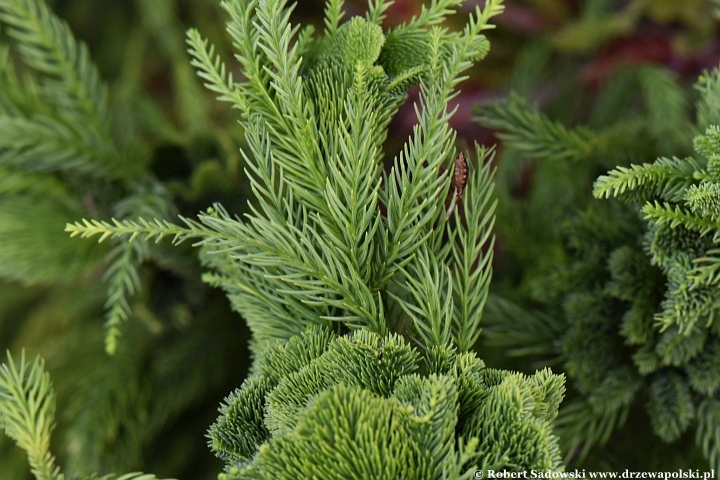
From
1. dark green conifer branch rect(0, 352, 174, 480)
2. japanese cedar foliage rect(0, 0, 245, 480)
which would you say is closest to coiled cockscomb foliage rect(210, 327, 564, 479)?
dark green conifer branch rect(0, 352, 174, 480)

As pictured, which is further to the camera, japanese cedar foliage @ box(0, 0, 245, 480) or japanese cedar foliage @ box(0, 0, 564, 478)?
japanese cedar foliage @ box(0, 0, 245, 480)

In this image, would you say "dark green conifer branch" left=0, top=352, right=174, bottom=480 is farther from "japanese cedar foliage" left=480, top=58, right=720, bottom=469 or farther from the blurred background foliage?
"japanese cedar foliage" left=480, top=58, right=720, bottom=469

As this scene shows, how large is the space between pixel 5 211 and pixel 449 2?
541mm

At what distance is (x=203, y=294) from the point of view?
78 centimetres

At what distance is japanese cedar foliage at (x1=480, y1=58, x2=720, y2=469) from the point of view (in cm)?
49

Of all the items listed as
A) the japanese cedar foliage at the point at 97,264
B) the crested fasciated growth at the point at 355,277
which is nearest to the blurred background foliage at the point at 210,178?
the japanese cedar foliage at the point at 97,264

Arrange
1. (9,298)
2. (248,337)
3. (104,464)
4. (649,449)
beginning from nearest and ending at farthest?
(649,449)
(104,464)
(248,337)
(9,298)

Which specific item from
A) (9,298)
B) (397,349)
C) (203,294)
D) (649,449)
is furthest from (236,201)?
(9,298)

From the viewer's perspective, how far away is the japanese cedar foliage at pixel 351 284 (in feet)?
1.33

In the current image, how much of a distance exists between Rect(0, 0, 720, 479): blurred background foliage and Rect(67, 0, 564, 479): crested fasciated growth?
170 millimetres

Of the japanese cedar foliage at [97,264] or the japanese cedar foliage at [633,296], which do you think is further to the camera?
the japanese cedar foliage at [97,264]

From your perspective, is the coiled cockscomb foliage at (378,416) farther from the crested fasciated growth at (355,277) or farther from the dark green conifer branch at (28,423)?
the dark green conifer branch at (28,423)

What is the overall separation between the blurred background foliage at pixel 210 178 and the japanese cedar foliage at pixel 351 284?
176 mm

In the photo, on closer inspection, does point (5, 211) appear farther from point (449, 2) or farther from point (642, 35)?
point (642, 35)
